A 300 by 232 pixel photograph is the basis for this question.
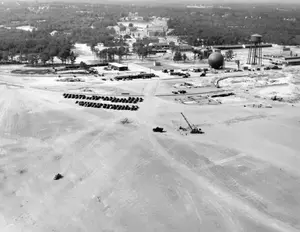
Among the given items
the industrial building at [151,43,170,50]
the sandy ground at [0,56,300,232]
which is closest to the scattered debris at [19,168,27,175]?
the sandy ground at [0,56,300,232]

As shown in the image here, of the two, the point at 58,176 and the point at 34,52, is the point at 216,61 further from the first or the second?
the point at 58,176

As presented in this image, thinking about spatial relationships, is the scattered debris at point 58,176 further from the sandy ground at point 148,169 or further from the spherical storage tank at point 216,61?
the spherical storage tank at point 216,61

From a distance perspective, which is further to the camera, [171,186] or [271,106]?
[271,106]

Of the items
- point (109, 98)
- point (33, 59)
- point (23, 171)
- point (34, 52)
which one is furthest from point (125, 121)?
point (34, 52)

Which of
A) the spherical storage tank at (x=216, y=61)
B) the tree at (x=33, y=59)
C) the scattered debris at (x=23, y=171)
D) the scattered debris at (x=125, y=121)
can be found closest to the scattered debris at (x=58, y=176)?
the scattered debris at (x=23, y=171)

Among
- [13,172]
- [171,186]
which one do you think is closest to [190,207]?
[171,186]

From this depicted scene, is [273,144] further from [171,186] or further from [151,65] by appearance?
[151,65]

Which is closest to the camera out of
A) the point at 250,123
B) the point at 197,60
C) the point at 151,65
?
the point at 250,123

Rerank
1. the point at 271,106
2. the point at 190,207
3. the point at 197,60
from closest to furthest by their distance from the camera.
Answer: the point at 190,207, the point at 271,106, the point at 197,60

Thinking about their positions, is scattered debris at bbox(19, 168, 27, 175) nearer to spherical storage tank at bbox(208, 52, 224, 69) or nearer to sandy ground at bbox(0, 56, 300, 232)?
sandy ground at bbox(0, 56, 300, 232)
